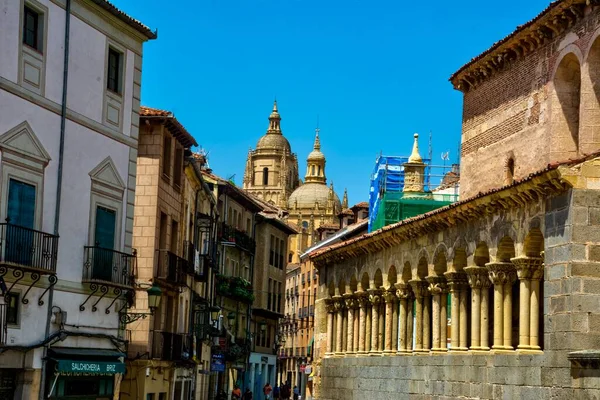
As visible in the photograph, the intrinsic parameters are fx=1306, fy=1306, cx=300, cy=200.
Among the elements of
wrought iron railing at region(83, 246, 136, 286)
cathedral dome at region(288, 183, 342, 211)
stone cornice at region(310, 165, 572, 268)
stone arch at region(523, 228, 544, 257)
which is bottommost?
wrought iron railing at region(83, 246, 136, 286)

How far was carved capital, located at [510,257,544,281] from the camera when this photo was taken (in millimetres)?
26197

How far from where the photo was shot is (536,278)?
26.4 meters

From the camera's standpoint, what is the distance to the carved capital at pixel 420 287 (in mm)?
33969

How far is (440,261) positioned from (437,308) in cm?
125

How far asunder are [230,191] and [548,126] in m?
33.6

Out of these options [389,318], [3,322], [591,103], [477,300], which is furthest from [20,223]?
[389,318]

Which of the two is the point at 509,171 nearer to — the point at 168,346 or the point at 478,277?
the point at 478,277

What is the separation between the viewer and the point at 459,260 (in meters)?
31.0

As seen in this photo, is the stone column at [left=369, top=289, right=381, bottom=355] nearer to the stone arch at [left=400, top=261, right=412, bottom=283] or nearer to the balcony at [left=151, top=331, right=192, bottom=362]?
the stone arch at [left=400, top=261, right=412, bottom=283]

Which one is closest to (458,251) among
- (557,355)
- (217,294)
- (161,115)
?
(557,355)

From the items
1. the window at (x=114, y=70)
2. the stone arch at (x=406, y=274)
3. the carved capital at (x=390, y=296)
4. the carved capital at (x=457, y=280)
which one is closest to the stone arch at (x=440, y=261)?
the carved capital at (x=457, y=280)

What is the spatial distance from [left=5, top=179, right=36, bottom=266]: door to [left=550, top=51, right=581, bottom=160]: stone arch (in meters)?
12.0

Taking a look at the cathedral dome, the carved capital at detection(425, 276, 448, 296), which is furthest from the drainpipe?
the cathedral dome

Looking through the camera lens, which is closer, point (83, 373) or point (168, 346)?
point (83, 373)
